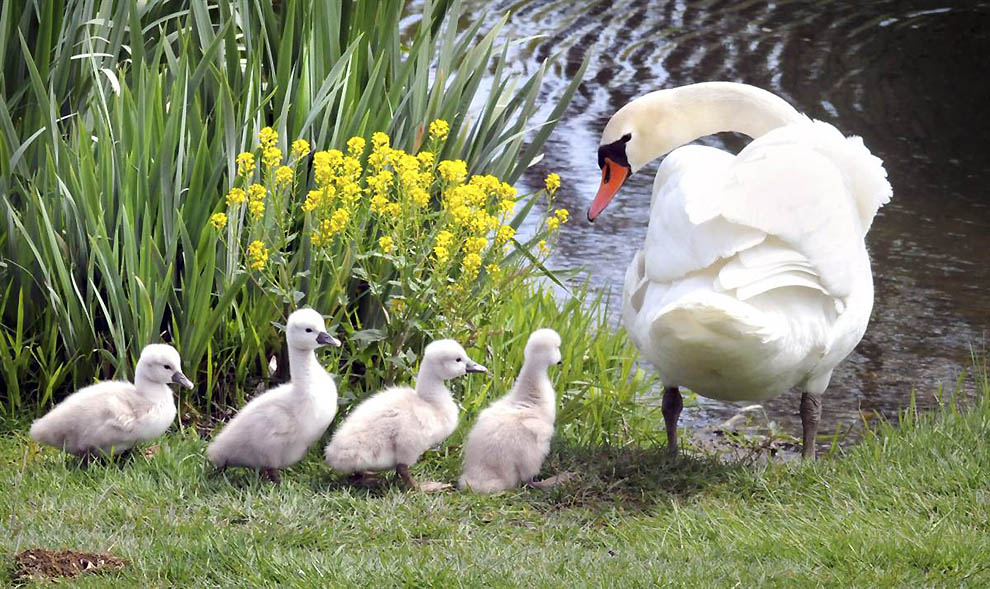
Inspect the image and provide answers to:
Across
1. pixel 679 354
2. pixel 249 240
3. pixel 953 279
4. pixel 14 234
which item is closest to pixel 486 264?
pixel 249 240

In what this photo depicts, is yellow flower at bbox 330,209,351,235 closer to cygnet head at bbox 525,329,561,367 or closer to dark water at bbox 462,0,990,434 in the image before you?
cygnet head at bbox 525,329,561,367

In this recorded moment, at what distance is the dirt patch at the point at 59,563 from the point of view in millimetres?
3832

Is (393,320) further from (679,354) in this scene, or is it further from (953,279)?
(953,279)

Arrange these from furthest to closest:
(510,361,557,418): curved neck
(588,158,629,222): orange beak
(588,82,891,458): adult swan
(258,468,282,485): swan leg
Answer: (588,158,629,222): orange beak
(510,361,557,418): curved neck
(258,468,282,485): swan leg
(588,82,891,458): adult swan

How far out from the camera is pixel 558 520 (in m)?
4.57

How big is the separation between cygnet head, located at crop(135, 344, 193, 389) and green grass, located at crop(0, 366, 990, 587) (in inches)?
11.6

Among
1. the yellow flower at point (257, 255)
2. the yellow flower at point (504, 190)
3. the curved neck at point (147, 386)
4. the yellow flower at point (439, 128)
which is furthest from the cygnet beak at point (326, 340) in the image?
the yellow flower at point (439, 128)

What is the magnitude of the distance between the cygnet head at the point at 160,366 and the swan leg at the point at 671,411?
5.73 ft

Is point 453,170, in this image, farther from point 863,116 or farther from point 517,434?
point 863,116

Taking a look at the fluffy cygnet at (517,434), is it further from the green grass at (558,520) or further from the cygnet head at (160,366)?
the cygnet head at (160,366)

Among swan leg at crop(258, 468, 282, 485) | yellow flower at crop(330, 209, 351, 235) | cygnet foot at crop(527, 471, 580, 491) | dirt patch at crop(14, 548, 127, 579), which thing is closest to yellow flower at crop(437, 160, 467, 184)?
yellow flower at crop(330, 209, 351, 235)

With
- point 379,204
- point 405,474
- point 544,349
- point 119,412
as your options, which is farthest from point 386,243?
point 119,412

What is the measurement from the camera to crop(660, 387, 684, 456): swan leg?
17.0ft

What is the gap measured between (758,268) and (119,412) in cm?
212
